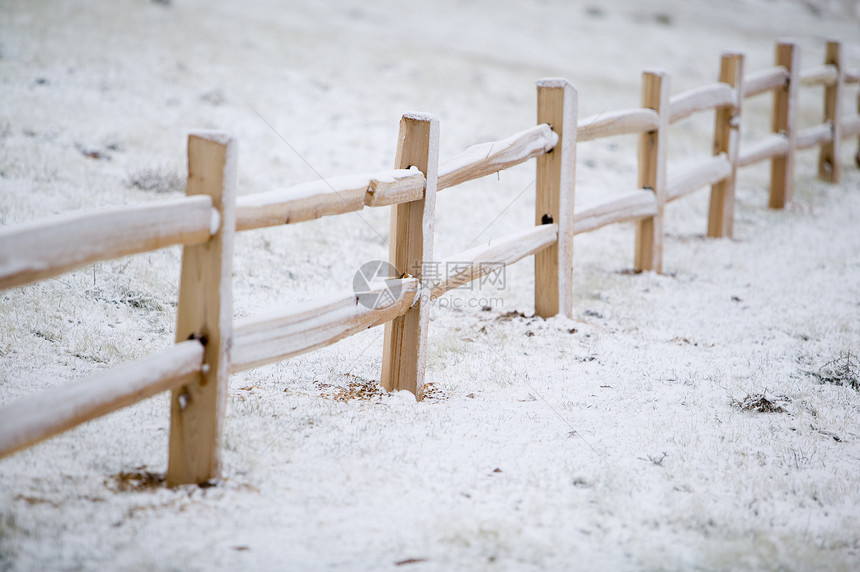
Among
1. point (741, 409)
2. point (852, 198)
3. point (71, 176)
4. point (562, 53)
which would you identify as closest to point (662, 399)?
point (741, 409)

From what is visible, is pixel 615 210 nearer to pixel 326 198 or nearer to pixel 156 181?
pixel 326 198

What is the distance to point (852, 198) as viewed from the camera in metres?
9.40

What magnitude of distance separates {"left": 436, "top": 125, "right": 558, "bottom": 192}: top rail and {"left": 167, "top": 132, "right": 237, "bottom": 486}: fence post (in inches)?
58.2

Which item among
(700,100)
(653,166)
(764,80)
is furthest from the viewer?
(764,80)

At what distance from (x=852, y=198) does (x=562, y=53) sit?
8521 millimetres

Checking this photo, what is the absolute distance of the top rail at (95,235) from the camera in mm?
2097

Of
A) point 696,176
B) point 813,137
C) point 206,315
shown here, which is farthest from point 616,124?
point 813,137

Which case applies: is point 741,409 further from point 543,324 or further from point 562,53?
point 562,53

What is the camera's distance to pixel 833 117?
9.75m

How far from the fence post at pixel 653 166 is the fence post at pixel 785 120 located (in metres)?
3.04

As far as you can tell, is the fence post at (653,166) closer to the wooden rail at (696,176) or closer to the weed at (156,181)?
the wooden rail at (696,176)

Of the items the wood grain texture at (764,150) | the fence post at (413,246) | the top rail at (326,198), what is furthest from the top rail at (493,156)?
the wood grain texture at (764,150)

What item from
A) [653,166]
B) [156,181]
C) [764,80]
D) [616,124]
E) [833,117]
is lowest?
[156,181]

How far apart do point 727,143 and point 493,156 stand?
4217mm
